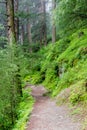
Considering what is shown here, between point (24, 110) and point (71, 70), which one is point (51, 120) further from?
point (71, 70)

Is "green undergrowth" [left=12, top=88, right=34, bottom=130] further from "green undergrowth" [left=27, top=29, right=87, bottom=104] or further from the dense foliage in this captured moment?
"green undergrowth" [left=27, top=29, right=87, bottom=104]

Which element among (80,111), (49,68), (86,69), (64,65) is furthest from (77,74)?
(49,68)

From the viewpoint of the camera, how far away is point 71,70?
15766mm

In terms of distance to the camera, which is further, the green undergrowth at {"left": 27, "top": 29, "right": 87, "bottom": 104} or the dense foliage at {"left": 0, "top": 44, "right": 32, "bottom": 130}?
the dense foliage at {"left": 0, "top": 44, "right": 32, "bottom": 130}

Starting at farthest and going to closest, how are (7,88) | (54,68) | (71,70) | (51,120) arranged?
(54,68) < (71,70) < (7,88) < (51,120)

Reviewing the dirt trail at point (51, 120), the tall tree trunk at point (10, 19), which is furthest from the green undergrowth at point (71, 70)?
the tall tree trunk at point (10, 19)

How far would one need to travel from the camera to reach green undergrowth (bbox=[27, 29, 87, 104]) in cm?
1211

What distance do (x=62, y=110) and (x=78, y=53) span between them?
5732 millimetres

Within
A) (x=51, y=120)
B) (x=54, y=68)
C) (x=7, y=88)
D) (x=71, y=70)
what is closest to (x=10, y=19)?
(x=71, y=70)

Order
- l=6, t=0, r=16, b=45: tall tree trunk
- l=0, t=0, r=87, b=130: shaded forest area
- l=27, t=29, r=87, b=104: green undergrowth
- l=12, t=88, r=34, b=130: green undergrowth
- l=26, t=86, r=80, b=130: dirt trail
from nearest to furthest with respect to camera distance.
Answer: l=26, t=86, r=80, b=130: dirt trail, l=12, t=88, r=34, b=130: green undergrowth, l=27, t=29, r=87, b=104: green undergrowth, l=0, t=0, r=87, b=130: shaded forest area, l=6, t=0, r=16, b=45: tall tree trunk

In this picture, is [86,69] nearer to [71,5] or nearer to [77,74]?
[77,74]

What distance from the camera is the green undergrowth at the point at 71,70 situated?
12.1 m

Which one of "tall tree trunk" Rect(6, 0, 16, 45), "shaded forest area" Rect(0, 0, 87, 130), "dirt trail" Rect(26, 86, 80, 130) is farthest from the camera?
"tall tree trunk" Rect(6, 0, 16, 45)

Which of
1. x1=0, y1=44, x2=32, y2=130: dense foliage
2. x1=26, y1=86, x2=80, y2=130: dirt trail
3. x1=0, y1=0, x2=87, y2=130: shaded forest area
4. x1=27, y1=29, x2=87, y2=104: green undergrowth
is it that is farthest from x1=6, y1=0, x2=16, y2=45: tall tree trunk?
x1=26, y1=86, x2=80, y2=130: dirt trail
